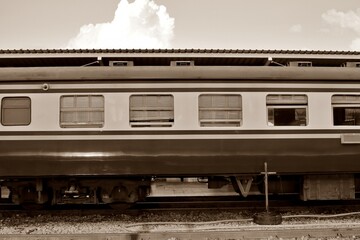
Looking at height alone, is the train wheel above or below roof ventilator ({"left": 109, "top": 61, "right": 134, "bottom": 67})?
below

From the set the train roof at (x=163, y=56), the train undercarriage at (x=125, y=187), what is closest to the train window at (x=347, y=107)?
the train undercarriage at (x=125, y=187)

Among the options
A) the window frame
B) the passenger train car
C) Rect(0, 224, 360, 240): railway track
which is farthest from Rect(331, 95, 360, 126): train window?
the window frame

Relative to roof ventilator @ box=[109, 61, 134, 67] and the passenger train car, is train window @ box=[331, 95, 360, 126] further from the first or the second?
roof ventilator @ box=[109, 61, 134, 67]

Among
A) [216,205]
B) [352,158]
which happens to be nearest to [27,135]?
[216,205]

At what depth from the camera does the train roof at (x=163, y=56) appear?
36.9ft

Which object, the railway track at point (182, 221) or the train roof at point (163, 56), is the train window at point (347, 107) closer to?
the railway track at point (182, 221)

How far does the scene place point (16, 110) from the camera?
819 centimetres

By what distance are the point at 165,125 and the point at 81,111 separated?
1.77 metres

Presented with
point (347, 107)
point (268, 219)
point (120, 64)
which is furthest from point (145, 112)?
point (347, 107)

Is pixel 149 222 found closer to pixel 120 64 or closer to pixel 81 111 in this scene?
pixel 81 111

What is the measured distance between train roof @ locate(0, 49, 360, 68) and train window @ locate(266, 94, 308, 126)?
115 inches

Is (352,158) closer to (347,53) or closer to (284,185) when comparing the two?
(284,185)

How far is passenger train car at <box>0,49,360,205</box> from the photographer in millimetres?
8125

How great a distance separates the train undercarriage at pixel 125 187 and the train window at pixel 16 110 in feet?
4.09
